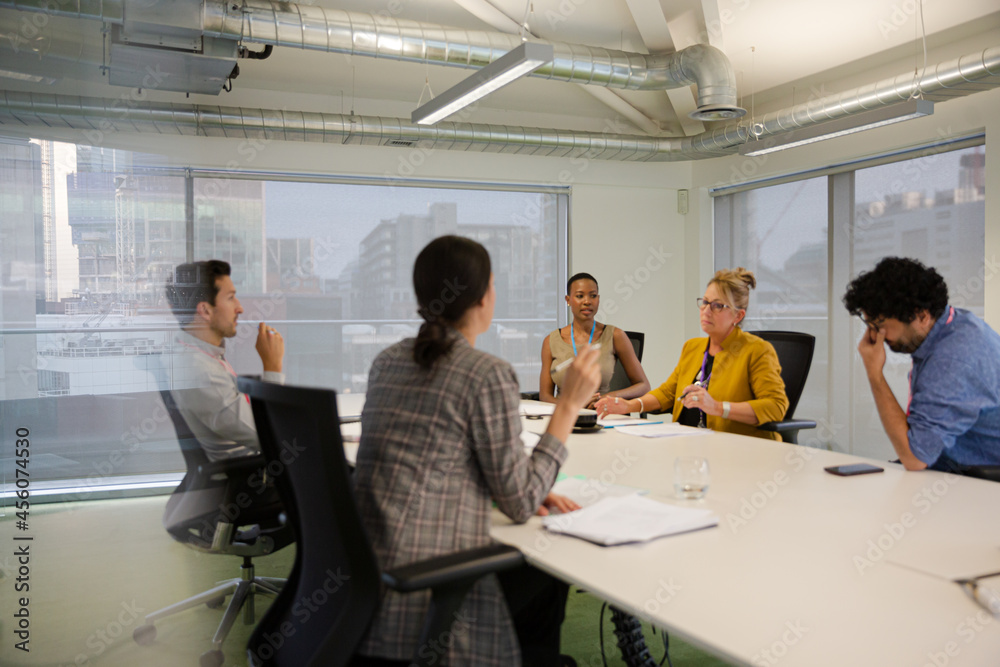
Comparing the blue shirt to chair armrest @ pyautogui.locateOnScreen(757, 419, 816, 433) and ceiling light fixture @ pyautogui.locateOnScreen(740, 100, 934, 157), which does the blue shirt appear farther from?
ceiling light fixture @ pyautogui.locateOnScreen(740, 100, 934, 157)

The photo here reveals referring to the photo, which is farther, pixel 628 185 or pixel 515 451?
pixel 628 185

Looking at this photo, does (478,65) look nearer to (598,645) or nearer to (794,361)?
(794,361)

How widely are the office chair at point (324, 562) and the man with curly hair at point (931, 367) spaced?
147cm

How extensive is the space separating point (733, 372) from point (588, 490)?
1.57 m

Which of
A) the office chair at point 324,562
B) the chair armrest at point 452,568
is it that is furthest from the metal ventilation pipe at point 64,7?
the chair armrest at point 452,568

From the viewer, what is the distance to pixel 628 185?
23.0 feet

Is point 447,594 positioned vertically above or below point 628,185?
below

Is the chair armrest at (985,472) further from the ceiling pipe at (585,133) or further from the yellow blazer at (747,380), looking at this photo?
the ceiling pipe at (585,133)

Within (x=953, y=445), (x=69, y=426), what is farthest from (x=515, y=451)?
(x=953, y=445)

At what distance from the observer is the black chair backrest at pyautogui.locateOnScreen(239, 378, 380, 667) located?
4.40 feet

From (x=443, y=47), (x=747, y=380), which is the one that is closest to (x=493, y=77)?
(x=443, y=47)

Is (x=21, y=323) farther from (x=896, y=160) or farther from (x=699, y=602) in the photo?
(x=896, y=160)

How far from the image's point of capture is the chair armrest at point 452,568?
49.5 inches

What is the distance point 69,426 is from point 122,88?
2.52 ft
